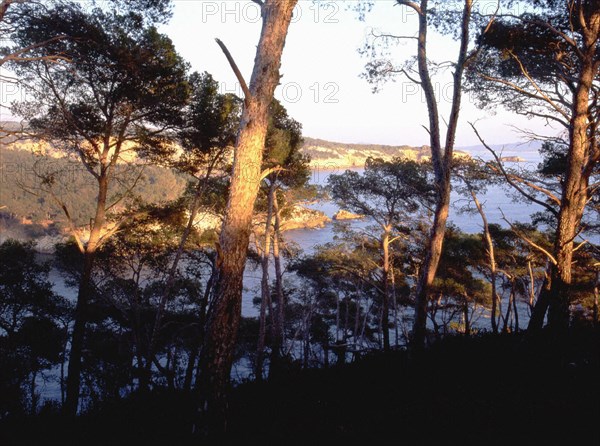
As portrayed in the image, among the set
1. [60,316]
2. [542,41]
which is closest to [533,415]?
A: [542,41]

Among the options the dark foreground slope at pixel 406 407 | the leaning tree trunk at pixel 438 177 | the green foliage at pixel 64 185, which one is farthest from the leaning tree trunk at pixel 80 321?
the leaning tree trunk at pixel 438 177

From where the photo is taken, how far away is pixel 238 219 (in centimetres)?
306

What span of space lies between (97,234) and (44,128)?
1935 mm

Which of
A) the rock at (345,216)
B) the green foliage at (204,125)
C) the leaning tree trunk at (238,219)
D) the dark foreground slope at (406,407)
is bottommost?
the dark foreground slope at (406,407)

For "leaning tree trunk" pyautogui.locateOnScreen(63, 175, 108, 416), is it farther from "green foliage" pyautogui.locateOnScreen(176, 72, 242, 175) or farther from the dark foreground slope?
"green foliage" pyautogui.locateOnScreen(176, 72, 242, 175)

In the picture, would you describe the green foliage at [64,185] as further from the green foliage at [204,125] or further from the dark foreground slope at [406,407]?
the dark foreground slope at [406,407]

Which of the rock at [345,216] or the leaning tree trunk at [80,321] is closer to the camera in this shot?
the leaning tree trunk at [80,321]

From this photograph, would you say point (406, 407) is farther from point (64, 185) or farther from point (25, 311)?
point (25, 311)

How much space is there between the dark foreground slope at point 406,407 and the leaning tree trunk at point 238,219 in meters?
0.46

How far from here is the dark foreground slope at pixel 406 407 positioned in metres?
2.72

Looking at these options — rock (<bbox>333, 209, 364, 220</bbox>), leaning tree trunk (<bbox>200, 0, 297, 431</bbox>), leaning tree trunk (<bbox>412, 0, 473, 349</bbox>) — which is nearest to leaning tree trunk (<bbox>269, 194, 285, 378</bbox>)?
rock (<bbox>333, 209, 364, 220</bbox>)

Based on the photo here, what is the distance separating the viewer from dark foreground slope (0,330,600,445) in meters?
2.72

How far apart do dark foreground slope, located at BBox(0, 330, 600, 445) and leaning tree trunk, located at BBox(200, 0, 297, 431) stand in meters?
0.46

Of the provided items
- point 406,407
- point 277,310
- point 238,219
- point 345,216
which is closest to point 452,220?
point 345,216
